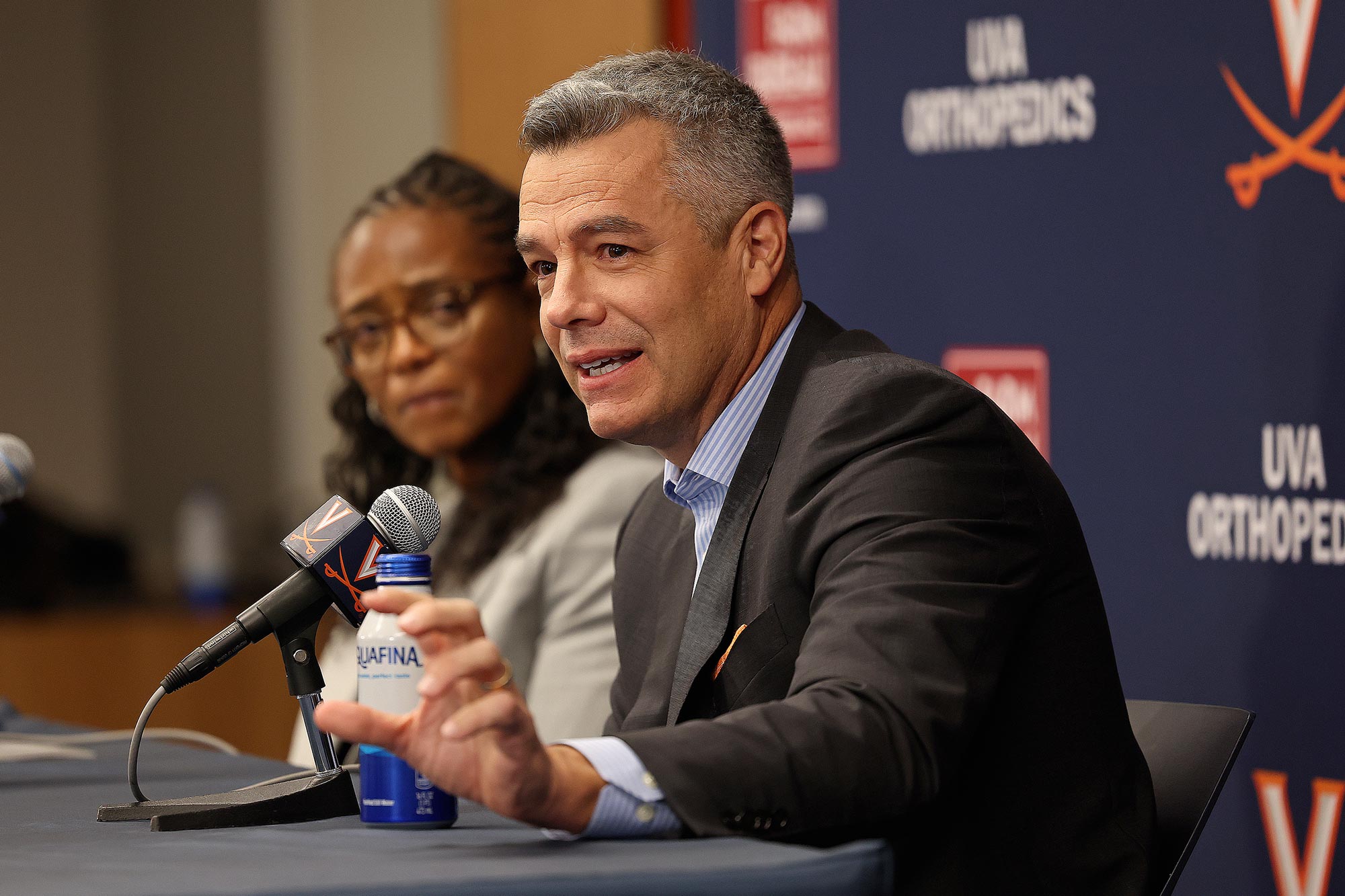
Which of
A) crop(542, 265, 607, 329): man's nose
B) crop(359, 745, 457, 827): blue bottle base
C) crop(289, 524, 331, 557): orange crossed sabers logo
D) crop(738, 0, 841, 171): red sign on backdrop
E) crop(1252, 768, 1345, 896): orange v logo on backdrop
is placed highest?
crop(738, 0, 841, 171): red sign on backdrop

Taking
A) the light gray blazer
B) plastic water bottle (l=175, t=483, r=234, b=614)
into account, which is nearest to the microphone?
the light gray blazer

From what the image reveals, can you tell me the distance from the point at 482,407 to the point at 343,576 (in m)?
1.36

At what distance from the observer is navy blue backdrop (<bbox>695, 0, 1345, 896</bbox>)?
2369 millimetres

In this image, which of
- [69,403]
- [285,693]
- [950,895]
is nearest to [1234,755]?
[950,895]

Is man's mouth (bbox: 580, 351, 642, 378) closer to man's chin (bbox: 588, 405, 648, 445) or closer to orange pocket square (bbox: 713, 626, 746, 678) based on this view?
man's chin (bbox: 588, 405, 648, 445)

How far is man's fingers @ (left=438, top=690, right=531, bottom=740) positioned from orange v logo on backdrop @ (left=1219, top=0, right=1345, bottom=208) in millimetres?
1643

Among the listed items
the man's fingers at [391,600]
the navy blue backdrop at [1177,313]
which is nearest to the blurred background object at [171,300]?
the navy blue backdrop at [1177,313]

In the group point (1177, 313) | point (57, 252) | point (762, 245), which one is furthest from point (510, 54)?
point (57, 252)

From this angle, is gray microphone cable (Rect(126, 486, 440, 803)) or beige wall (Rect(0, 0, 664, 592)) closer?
gray microphone cable (Rect(126, 486, 440, 803))

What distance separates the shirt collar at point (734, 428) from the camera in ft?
6.15

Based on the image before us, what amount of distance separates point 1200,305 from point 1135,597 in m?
0.48

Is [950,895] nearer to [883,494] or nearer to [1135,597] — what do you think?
[883,494]

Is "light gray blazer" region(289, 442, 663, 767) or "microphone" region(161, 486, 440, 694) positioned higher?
"microphone" region(161, 486, 440, 694)

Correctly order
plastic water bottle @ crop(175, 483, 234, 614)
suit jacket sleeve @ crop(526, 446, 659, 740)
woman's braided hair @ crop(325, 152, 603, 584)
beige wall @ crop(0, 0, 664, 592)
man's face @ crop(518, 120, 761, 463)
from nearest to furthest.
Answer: man's face @ crop(518, 120, 761, 463) → suit jacket sleeve @ crop(526, 446, 659, 740) → woman's braided hair @ crop(325, 152, 603, 584) → plastic water bottle @ crop(175, 483, 234, 614) → beige wall @ crop(0, 0, 664, 592)
